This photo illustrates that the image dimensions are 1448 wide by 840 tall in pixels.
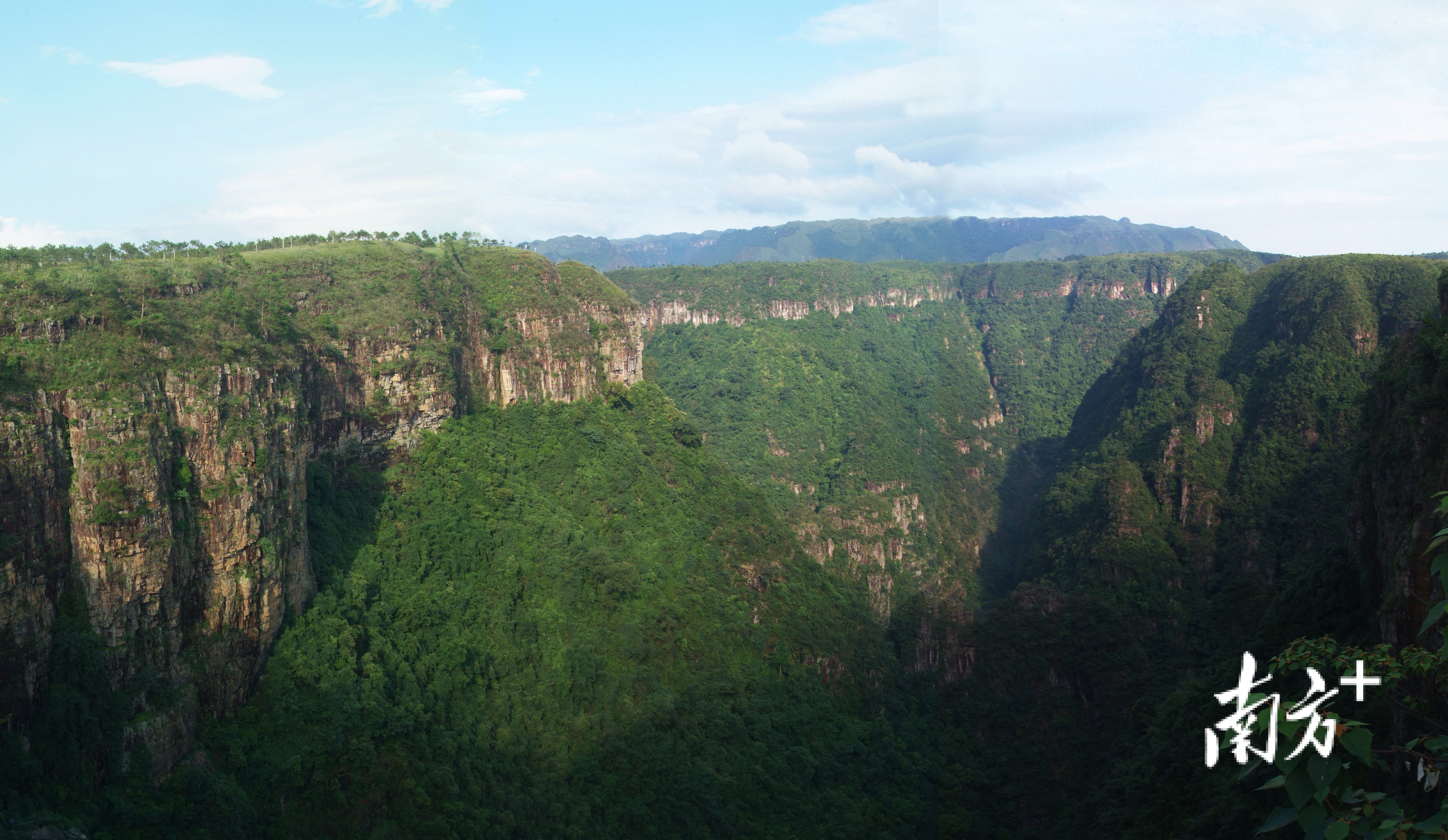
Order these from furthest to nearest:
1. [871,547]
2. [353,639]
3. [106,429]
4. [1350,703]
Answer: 1. [871,547]
2. [353,639]
3. [106,429]
4. [1350,703]

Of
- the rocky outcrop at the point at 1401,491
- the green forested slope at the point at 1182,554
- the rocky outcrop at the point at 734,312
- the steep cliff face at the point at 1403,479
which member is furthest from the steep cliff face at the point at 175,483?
the rocky outcrop at the point at 734,312

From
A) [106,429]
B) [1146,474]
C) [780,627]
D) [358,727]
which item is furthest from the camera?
[1146,474]

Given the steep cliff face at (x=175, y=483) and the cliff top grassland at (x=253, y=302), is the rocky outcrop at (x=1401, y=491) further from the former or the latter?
the cliff top grassland at (x=253, y=302)

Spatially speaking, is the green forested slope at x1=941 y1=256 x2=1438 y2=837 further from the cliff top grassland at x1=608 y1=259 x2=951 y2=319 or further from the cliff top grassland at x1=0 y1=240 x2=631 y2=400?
the cliff top grassland at x1=608 y1=259 x2=951 y2=319

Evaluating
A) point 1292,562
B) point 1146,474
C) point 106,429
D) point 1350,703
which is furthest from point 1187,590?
point 106,429

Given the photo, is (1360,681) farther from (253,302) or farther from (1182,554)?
(1182,554)

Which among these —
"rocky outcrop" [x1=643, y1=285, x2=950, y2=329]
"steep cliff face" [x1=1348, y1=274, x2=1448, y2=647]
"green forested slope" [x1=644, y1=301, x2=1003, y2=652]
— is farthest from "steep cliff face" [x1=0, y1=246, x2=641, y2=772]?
"rocky outcrop" [x1=643, y1=285, x2=950, y2=329]

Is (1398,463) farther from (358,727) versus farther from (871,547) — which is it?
(871,547)

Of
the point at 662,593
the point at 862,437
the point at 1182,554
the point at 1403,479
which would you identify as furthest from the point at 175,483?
the point at 862,437
